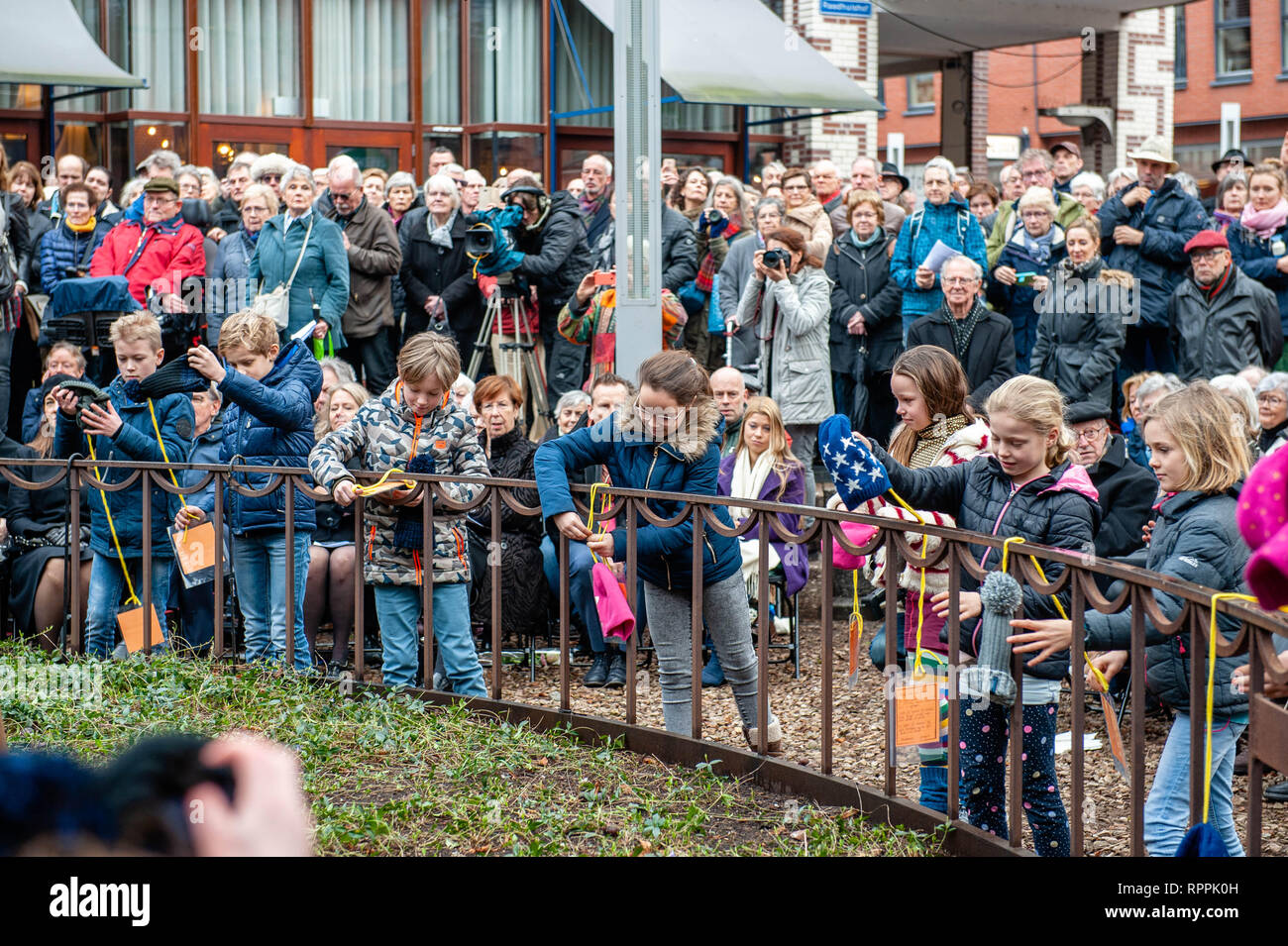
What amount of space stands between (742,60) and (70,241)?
8115mm

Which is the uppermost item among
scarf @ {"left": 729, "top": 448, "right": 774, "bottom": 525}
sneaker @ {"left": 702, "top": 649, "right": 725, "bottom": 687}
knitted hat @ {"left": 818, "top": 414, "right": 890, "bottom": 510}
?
knitted hat @ {"left": 818, "top": 414, "right": 890, "bottom": 510}

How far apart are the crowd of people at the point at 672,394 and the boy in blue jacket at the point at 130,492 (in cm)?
2

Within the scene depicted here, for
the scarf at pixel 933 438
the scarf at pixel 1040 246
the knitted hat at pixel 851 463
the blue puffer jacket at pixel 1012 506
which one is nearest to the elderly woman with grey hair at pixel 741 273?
the scarf at pixel 1040 246

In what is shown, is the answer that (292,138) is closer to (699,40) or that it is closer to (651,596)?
Result: (699,40)

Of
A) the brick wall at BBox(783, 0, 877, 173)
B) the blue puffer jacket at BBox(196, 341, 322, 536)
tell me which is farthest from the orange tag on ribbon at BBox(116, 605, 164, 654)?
the brick wall at BBox(783, 0, 877, 173)

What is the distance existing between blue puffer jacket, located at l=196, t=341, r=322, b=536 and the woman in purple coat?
6.78 feet

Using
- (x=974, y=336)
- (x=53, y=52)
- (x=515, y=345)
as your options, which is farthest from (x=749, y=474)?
(x=53, y=52)

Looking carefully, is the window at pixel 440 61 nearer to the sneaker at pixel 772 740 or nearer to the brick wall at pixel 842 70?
the brick wall at pixel 842 70

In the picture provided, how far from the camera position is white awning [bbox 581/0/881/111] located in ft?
50.4

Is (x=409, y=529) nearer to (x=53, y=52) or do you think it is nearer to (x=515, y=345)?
(x=515, y=345)

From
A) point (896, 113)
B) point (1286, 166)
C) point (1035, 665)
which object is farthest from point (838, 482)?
point (896, 113)

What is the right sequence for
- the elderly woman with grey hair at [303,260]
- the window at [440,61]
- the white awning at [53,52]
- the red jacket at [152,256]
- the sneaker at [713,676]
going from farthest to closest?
the window at [440,61] < the white awning at [53,52] < the red jacket at [152,256] < the elderly woman with grey hair at [303,260] < the sneaker at [713,676]

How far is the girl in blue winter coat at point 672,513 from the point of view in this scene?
5.34 m

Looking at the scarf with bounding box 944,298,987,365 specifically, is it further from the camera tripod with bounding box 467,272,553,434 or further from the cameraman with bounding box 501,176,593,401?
the camera tripod with bounding box 467,272,553,434
